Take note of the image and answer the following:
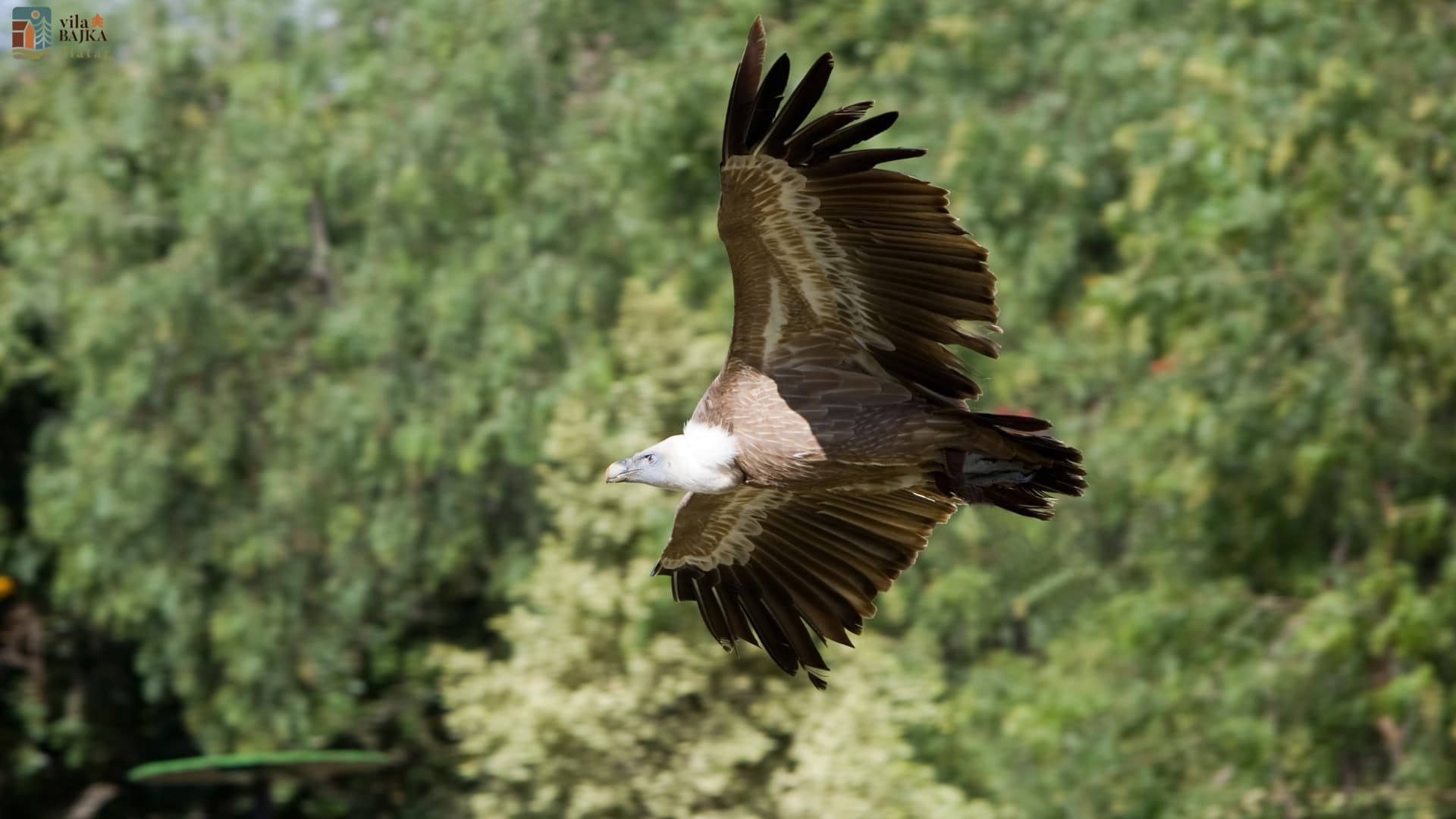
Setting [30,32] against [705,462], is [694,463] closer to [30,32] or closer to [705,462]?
[705,462]

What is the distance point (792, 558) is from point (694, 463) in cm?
101

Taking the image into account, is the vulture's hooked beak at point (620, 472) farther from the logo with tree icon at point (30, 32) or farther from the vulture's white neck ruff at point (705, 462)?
the logo with tree icon at point (30, 32)

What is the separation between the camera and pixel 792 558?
7.38 metres

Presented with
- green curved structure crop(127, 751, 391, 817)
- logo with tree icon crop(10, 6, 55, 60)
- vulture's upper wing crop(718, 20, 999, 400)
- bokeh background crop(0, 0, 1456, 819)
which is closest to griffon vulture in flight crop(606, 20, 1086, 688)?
vulture's upper wing crop(718, 20, 999, 400)

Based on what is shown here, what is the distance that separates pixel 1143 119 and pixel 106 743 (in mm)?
9574

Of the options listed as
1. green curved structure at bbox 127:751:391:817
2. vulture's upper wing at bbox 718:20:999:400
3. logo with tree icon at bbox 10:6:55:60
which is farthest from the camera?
logo with tree icon at bbox 10:6:55:60

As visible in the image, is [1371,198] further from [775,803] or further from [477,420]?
[477,420]

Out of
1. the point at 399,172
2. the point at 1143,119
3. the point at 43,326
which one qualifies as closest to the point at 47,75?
the point at 43,326

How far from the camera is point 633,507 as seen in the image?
10453mm

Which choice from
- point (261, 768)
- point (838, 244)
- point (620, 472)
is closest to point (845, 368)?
point (838, 244)

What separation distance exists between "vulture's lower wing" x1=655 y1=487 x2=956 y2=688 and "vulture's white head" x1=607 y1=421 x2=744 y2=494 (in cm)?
70

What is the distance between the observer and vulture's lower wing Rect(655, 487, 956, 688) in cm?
717

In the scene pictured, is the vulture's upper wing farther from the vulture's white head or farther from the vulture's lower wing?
the vulture's lower wing

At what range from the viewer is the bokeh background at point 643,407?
10.7m
